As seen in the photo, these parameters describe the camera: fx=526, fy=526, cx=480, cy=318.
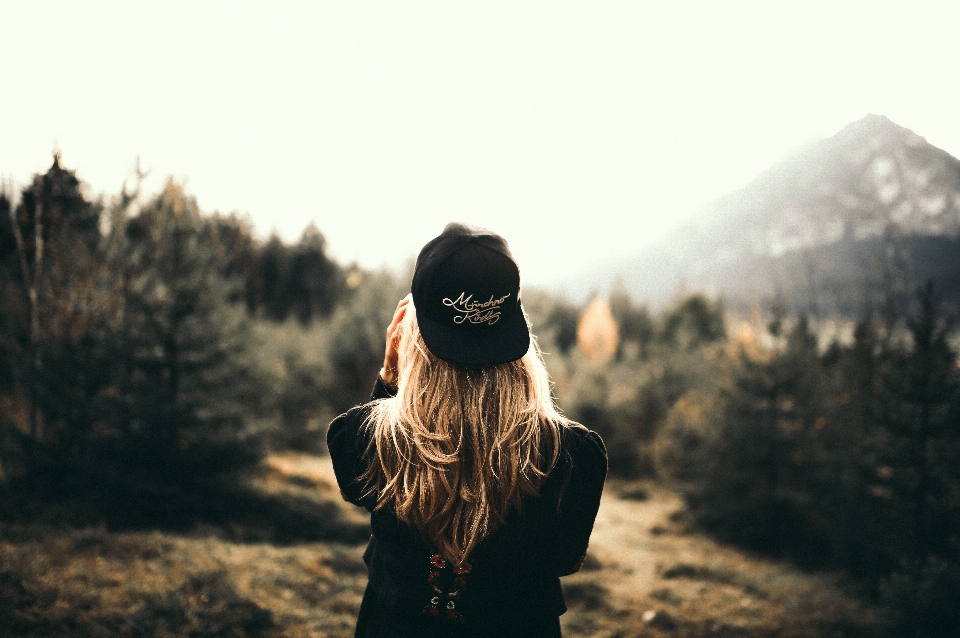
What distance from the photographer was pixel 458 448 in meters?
1.54

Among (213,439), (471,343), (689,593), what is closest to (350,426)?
(471,343)

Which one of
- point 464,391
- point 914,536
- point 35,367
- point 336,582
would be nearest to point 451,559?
point 464,391

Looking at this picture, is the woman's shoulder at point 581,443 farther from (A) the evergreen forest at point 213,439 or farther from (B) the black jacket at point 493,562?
(A) the evergreen forest at point 213,439

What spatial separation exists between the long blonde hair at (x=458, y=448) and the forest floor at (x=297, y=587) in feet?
13.1

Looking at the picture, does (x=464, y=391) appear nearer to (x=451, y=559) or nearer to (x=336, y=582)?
(x=451, y=559)

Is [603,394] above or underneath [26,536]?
underneath

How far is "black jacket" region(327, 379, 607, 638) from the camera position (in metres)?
1.58

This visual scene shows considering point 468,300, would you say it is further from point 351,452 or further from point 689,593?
point 689,593

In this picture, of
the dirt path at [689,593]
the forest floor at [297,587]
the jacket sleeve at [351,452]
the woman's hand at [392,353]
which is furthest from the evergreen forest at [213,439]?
the woman's hand at [392,353]

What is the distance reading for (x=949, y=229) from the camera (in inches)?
417

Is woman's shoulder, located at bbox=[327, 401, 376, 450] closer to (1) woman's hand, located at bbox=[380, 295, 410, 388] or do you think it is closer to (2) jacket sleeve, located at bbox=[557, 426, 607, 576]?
(1) woman's hand, located at bbox=[380, 295, 410, 388]

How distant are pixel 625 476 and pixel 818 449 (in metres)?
10.8

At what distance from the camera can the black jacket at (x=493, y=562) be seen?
5.20ft

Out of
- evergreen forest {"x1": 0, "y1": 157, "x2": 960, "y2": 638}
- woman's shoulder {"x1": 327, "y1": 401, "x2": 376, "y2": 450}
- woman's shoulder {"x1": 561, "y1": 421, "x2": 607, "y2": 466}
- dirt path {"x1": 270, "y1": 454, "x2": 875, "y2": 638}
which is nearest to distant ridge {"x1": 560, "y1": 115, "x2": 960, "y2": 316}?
evergreen forest {"x1": 0, "y1": 157, "x2": 960, "y2": 638}
